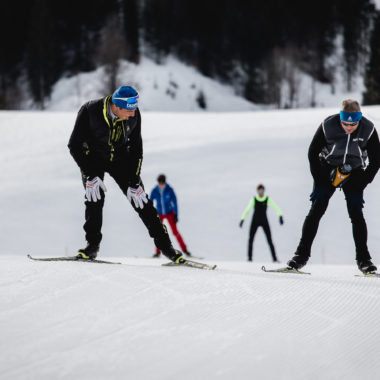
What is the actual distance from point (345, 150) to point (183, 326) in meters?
2.66

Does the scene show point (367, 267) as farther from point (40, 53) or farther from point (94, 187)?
point (40, 53)

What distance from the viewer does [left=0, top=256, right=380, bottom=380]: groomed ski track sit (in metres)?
2.44

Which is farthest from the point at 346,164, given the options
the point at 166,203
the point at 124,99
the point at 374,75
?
the point at 374,75

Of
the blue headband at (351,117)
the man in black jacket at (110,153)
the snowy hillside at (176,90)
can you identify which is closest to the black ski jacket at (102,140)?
the man in black jacket at (110,153)

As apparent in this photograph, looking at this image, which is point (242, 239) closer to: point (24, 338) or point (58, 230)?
point (58, 230)

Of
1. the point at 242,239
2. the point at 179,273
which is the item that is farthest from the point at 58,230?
the point at 179,273

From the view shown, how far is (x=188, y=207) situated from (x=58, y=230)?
4085 mm

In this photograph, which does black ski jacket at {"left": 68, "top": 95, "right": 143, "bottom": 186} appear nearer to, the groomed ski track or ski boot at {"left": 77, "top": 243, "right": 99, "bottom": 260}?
ski boot at {"left": 77, "top": 243, "right": 99, "bottom": 260}

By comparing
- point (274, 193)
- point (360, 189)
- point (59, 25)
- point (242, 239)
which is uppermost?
point (59, 25)

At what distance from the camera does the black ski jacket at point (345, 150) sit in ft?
15.6

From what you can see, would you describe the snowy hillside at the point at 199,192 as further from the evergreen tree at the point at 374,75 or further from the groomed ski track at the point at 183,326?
the evergreen tree at the point at 374,75

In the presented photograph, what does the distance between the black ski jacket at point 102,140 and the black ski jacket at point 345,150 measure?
1810 mm

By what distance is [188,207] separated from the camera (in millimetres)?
15711

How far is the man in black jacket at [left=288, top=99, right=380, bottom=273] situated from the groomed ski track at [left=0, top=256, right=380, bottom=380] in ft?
2.99
